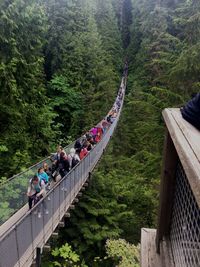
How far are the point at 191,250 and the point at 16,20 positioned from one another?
1671 centimetres

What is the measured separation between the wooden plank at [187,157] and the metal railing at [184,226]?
229 mm

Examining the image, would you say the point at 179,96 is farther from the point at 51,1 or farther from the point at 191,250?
the point at 51,1

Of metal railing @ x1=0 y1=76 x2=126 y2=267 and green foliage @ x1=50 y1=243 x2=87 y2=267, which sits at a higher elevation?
metal railing @ x1=0 y1=76 x2=126 y2=267

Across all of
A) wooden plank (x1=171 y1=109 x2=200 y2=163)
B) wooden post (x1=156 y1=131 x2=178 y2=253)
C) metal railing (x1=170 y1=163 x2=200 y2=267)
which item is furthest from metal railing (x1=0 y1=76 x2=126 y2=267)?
wooden plank (x1=171 y1=109 x2=200 y2=163)

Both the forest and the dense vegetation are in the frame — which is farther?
the dense vegetation

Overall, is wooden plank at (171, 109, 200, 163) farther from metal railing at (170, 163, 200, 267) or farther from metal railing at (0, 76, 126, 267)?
metal railing at (0, 76, 126, 267)

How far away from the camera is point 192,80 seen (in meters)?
12.9

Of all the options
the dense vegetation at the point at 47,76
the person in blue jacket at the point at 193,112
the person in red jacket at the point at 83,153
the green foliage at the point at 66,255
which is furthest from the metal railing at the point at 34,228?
the dense vegetation at the point at 47,76

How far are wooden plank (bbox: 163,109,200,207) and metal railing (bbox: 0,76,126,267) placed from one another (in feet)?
14.2

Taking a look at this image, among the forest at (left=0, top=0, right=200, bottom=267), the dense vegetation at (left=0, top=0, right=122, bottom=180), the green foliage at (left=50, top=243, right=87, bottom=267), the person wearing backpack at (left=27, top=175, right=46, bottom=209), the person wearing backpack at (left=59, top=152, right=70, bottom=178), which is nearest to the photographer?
the person wearing backpack at (left=27, top=175, right=46, bottom=209)

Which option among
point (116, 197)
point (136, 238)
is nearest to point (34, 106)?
point (116, 197)

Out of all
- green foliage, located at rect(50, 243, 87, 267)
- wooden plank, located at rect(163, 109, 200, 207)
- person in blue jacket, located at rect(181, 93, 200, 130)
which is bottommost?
green foliage, located at rect(50, 243, 87, 267)

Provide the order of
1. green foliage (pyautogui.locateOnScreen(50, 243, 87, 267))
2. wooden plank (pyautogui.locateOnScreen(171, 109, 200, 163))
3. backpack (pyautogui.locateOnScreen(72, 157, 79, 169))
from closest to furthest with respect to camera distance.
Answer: wooden plank (pyautogui.locateOnScreen(171, 109, 200, 163)) → backpack (pyautogui.locateOnScreen(72, 157, 79, 169)) → green foliage (pyautogui.locateOnScreen(50, 243, 87, 267))

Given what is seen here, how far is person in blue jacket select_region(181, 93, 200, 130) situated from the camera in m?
1.65
